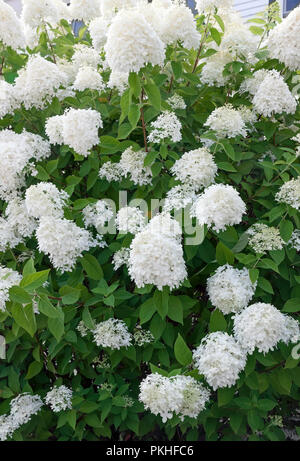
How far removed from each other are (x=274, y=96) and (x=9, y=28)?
161 cm

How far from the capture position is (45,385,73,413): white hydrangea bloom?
2445 mm

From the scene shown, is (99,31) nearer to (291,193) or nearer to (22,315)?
(291,193)

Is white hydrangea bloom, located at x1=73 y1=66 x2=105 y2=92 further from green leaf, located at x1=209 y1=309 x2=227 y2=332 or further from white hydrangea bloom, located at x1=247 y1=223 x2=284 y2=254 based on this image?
green leaf, located at x1=209 y1=309 x2=227 y2=332

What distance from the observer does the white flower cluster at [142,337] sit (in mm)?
2393

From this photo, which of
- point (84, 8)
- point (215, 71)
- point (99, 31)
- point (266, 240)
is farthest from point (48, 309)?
point (84, 8)

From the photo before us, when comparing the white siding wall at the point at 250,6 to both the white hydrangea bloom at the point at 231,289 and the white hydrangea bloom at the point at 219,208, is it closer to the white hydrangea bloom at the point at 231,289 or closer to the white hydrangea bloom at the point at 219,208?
the white hydrangea bloom at the point at 219,208

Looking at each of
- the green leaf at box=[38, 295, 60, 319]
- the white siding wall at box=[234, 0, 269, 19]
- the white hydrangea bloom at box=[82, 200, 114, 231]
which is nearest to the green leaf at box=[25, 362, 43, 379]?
the green leaf at box=[38, 295, 60, 319]

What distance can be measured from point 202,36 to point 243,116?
0.66 metres

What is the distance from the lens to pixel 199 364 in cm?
210

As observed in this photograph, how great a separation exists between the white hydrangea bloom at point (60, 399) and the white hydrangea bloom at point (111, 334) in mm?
384

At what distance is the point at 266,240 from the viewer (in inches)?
86.2

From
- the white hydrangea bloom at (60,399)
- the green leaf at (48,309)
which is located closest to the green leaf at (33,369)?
the white hydrangea bloom at (60,399)

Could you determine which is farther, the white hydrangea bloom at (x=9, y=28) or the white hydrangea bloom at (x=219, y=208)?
the white hydrangea bloom at (x=9, y=28)
